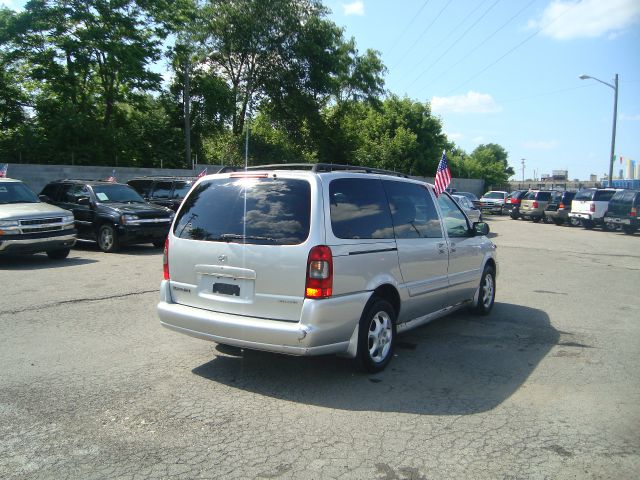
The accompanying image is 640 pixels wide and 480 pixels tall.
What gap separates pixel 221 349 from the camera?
589 centimetres

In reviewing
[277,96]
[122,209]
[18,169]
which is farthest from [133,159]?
[122,209]

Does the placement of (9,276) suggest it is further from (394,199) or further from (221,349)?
(394,199)

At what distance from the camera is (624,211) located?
24922 millimetres

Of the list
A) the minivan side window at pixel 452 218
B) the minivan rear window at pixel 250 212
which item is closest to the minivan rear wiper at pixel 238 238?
the minivan rear window at pixel 250 212

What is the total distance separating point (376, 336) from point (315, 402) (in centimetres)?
95

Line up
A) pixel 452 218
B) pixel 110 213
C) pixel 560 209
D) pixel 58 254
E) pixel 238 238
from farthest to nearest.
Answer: pixel 560 209
pixel 110 213
pixel 58 254
pixel 452 218
pixel 238 238

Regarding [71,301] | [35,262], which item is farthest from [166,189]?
[71,301]

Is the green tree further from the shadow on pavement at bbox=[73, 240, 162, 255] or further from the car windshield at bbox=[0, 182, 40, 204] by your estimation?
the car windshield at bbox=[0, 182, 40, 204]

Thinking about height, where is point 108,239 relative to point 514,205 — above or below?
below

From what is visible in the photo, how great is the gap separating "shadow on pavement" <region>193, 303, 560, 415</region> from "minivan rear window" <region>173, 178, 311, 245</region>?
1311 millimetres

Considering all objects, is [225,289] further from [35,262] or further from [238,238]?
[35,262]

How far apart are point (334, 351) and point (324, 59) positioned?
106ft

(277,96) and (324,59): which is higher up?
(324,59)

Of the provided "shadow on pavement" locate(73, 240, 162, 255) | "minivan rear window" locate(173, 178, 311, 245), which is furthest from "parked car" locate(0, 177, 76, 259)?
"minivan rear window" locate(173, 178, 311, 245)
